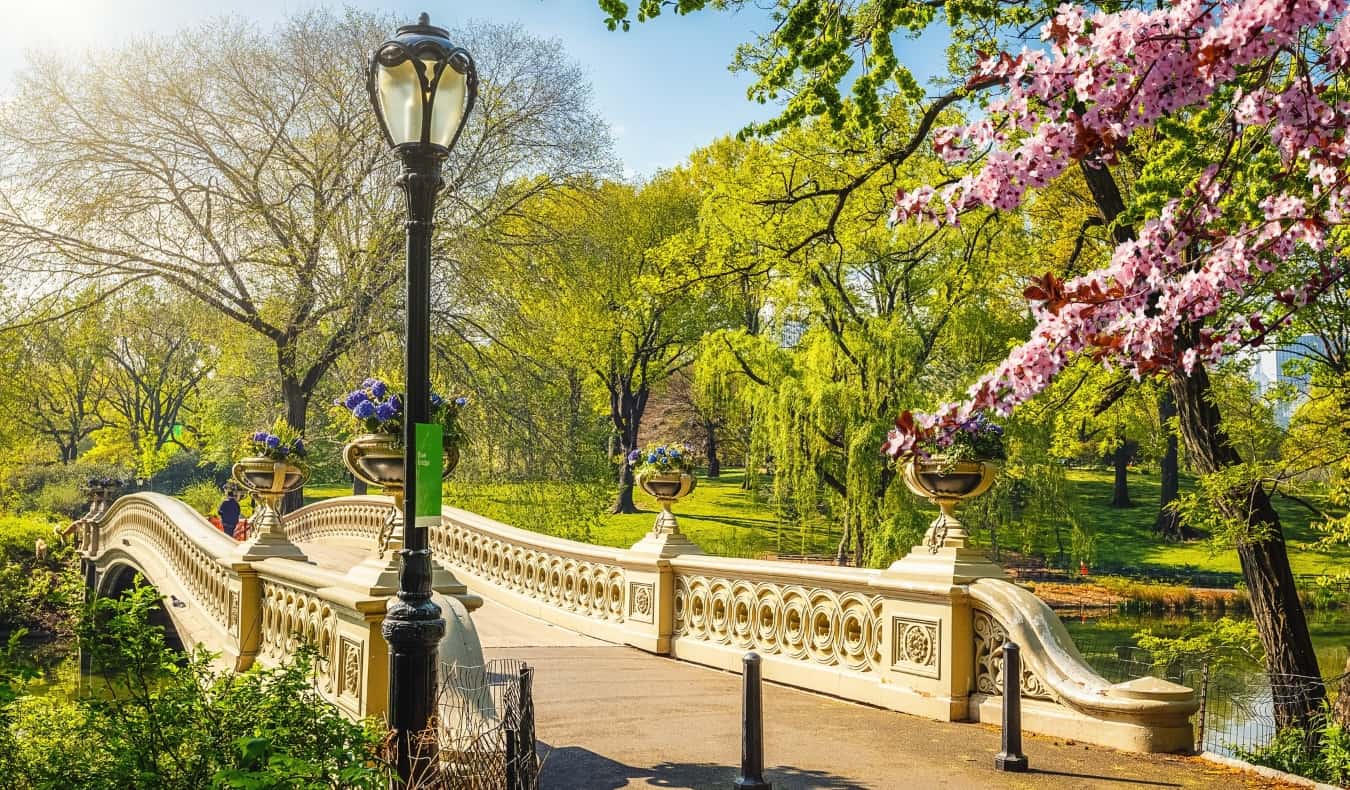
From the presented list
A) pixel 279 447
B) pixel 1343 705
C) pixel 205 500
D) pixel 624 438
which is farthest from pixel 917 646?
pixel 205 500

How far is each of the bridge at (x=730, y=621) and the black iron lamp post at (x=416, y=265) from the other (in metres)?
1.56

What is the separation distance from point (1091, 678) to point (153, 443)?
153ft

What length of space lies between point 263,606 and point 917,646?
722cm

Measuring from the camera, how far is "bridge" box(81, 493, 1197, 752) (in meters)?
7.71

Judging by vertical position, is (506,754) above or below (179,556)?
above

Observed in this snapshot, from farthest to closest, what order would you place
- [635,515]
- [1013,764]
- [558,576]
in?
[635,515] < [558,576] < [1013,764]

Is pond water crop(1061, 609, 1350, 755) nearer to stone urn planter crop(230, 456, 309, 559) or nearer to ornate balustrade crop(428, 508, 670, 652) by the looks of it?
ornate balustrade crop(428, 508, 670, 652)

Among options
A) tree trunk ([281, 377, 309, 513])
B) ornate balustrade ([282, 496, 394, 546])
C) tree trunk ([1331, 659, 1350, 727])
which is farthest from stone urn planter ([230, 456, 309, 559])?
tree trunk ([281, 377, 309, 513])

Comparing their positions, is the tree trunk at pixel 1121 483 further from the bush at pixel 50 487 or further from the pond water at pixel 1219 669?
the bush at pixel 50 487

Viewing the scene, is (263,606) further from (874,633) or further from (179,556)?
(179,556)

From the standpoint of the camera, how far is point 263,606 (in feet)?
38.5

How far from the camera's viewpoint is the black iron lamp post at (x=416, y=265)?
5.51 m

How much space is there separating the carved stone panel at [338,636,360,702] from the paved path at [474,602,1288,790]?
1.48m

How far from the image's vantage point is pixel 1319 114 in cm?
449
